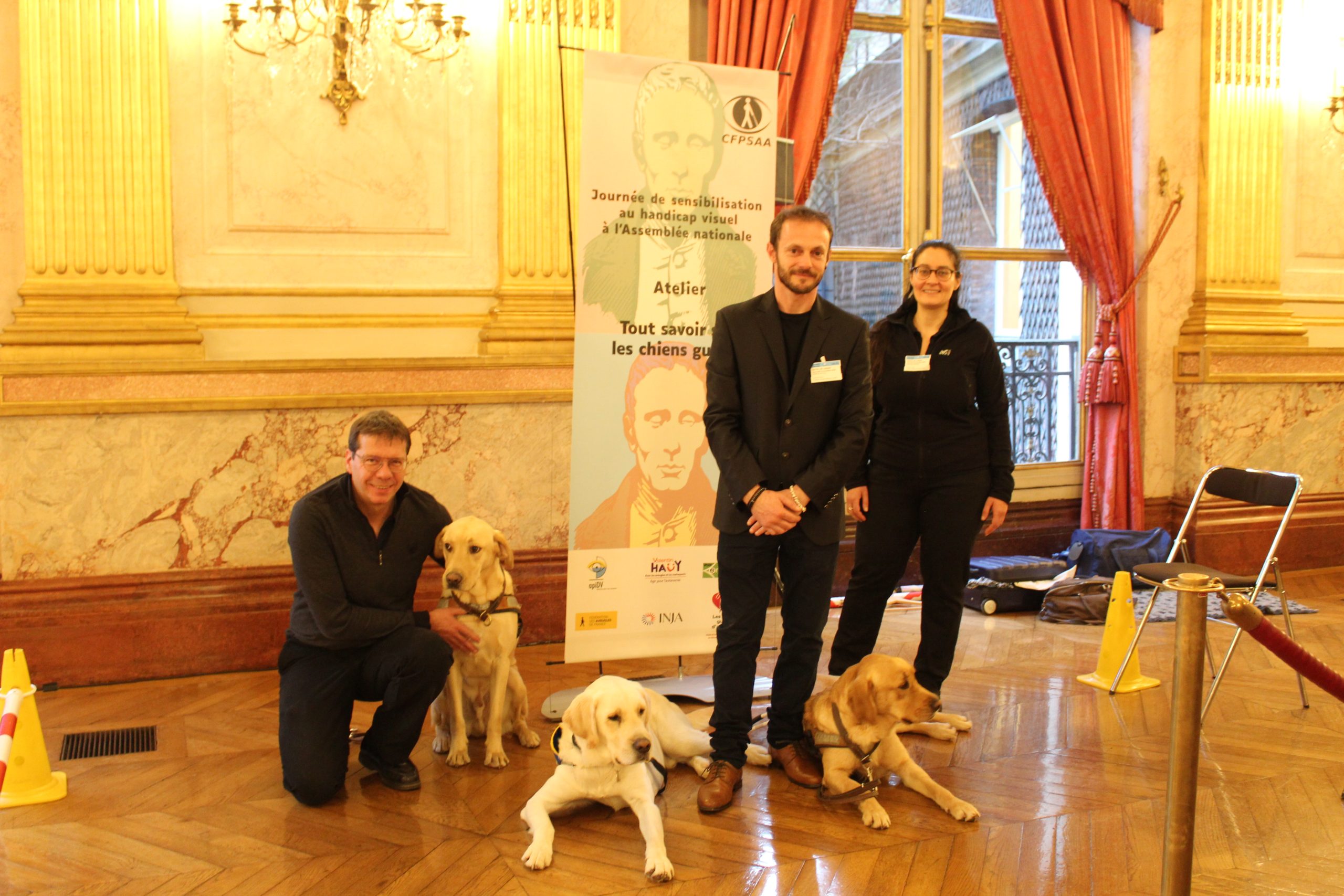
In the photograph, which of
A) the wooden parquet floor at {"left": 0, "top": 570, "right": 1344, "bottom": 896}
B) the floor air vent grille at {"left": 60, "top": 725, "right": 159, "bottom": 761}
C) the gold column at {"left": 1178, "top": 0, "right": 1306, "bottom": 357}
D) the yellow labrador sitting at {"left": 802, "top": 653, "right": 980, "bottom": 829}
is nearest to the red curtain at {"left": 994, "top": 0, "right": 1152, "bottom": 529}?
the gold column at {"left": 1178, "top": 0, "right": 1306, "bottom": 357}

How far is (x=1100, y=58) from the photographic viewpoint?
600 cm

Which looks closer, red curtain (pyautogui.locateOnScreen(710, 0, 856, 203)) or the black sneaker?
the black sneaker

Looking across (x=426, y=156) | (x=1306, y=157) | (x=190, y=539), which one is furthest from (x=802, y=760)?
(x=1306, y=157)

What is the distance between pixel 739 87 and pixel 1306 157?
439cm

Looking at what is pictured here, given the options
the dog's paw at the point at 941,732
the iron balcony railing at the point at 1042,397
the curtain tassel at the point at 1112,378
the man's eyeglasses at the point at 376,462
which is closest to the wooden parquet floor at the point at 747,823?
the dog's paw at the point at 941,732

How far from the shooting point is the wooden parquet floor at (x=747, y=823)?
2613mm

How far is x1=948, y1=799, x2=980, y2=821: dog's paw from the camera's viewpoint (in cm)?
293

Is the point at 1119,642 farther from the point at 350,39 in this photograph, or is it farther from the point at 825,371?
the point at 350,39

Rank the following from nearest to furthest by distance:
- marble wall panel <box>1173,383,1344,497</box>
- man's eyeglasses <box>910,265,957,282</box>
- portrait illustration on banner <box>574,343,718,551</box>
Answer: man's eyeglasses <box>910,265,957,282</box> < portrait illustration on banner <box>574,343,718,551</box> < marble wall panel <box>1173,383,1344,497</box>

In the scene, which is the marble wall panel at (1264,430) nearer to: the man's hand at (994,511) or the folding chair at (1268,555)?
the folding chair at (1268,555)

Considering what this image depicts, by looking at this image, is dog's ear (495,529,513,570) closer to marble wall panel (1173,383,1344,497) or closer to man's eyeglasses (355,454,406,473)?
man's eyeglasses (355,454,406,473)

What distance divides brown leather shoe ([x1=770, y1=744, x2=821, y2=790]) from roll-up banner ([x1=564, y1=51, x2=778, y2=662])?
0.69m

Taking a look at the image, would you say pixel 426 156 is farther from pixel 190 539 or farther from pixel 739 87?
pixel 190 539

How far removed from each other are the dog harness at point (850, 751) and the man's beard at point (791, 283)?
3.95 ft
